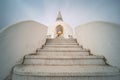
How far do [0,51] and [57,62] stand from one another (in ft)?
3.15

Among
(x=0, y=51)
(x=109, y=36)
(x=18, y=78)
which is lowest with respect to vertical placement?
(x=18, y=78)

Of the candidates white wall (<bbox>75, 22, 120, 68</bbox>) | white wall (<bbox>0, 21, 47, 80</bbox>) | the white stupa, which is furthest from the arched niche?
white wall (<bbox>0, 21, 47, 80</bbox>)

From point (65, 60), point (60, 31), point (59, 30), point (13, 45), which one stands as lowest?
point (65, 60)

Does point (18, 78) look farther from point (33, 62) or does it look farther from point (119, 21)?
point (119, 21)

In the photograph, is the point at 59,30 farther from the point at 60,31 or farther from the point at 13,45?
the point at 13,45

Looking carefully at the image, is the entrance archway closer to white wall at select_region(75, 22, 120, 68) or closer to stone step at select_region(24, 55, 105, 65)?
white wall at select_region(75, 22, 120, 68)

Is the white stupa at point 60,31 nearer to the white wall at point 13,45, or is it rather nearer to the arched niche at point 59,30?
the arched niche at point 59,30

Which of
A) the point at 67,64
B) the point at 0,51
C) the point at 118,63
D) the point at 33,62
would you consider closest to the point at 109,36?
the point at 118,63

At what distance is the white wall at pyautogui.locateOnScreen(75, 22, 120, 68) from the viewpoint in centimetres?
141

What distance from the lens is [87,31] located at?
2268 mm

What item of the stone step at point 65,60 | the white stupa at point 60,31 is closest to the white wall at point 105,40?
the stone step at point 65,60

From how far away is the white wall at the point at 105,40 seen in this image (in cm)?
141

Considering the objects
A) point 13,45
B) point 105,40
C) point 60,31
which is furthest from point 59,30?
point 13,45

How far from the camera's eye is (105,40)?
1649 mm
